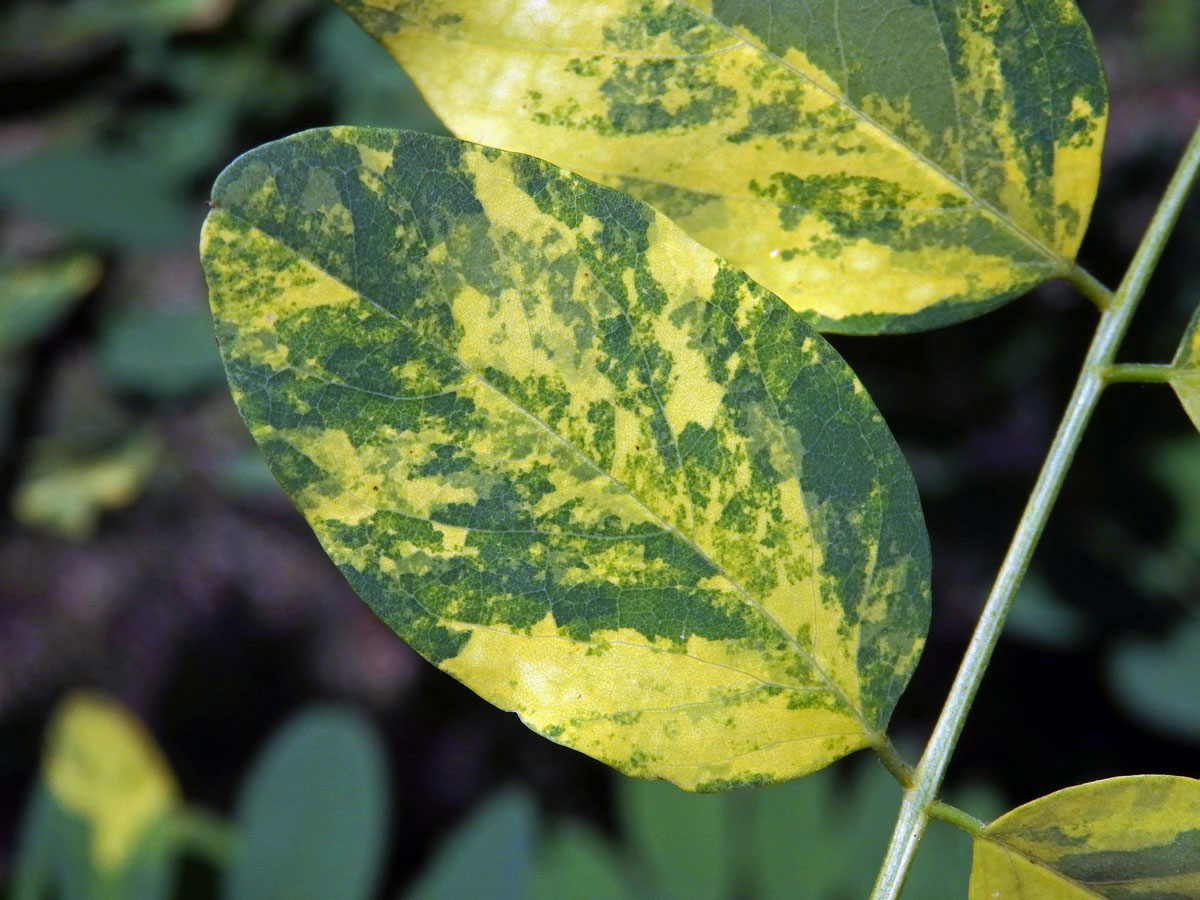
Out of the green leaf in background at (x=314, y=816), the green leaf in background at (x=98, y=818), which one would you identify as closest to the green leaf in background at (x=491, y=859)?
the green leaf in background at (x=314, y=816)

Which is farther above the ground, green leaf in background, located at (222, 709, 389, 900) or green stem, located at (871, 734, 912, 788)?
green stem, located at (871, 734, 912, 788)

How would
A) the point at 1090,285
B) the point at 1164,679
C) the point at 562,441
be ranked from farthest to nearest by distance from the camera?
1. the point at 1164,679
2. the point at 1090,285
3. the point at 562,441

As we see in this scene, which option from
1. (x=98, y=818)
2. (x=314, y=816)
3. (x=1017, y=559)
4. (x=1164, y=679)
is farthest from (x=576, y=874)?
(x=1017, y=559)

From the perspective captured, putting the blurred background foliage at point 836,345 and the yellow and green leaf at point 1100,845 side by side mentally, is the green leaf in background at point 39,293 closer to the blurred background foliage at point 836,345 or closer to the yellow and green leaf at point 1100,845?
the blurred background foliage at point 836,345

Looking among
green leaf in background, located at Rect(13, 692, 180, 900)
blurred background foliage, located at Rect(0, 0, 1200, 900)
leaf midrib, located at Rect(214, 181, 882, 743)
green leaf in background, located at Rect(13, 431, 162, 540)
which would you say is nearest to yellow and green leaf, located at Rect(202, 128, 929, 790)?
leaf midrib, located at Rect(214, 181, 882, 743)

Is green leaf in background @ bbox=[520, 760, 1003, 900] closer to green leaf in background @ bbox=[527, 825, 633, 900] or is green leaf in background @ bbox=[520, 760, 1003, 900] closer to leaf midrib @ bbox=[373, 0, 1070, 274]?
green leaf in background @ bbox=[527, 825, 633, 900]

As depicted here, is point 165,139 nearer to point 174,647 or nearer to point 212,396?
point 212,396

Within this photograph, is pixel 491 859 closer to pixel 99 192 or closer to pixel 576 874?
pixel 576 874

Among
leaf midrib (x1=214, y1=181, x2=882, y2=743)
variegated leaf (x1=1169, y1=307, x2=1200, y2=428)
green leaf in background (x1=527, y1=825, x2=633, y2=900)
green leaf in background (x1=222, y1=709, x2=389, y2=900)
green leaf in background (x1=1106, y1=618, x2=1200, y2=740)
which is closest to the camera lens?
leaf midrib (x1=214, y1=181, x2=882, y2=743)
